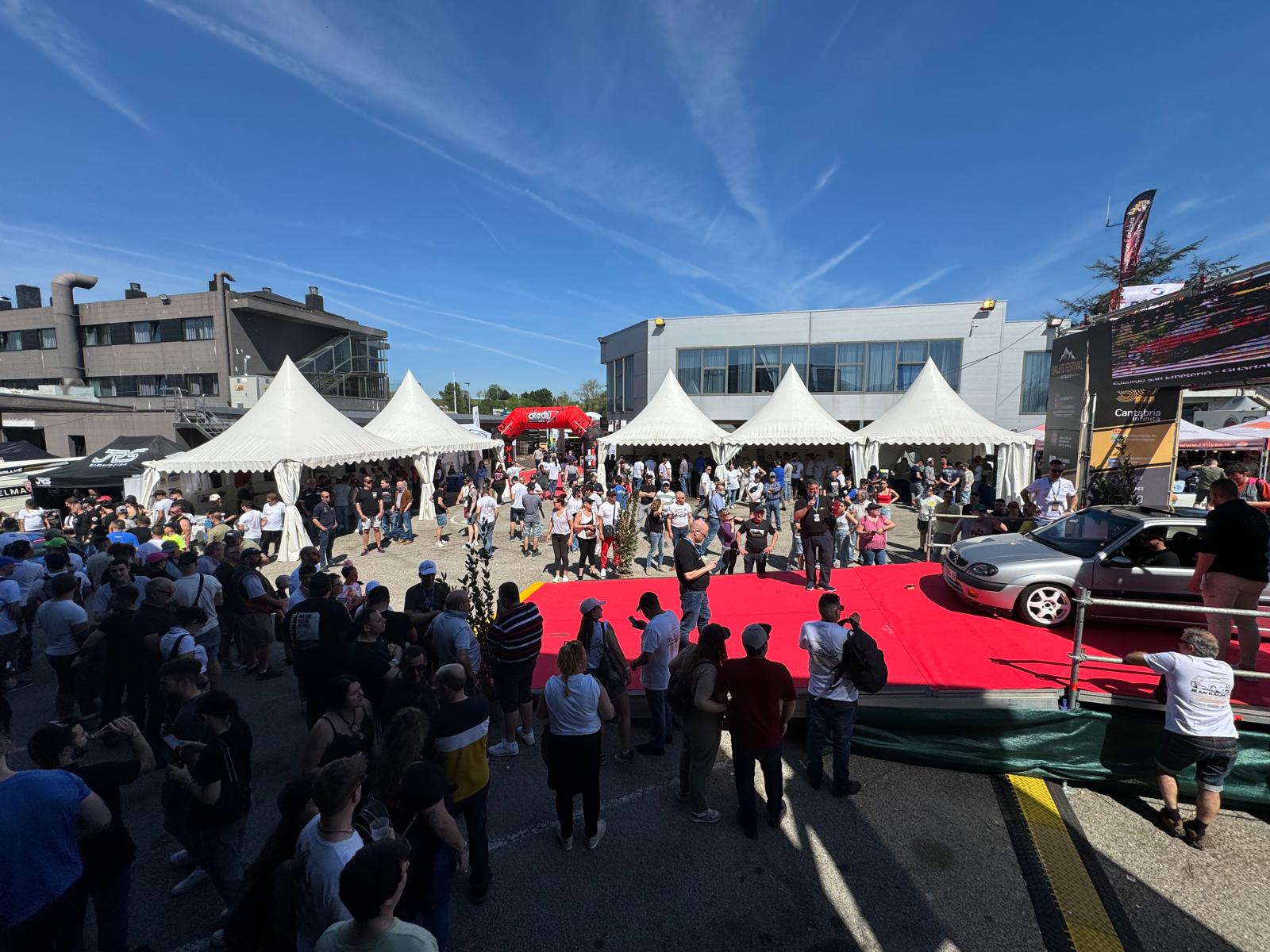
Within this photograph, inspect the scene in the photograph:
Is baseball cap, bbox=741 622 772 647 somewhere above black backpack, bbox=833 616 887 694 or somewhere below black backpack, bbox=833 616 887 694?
above

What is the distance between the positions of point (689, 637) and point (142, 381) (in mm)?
41034

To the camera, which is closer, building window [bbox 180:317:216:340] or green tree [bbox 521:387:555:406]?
building window [bbox 180:317:216:340]

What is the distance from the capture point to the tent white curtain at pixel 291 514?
1255 centimetres

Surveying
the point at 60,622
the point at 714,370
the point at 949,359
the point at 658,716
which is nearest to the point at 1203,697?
the point at 658,716

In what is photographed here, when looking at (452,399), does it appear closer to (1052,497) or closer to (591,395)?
(591,395)

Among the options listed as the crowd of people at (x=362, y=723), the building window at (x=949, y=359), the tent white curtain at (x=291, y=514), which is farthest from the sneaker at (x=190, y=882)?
the building window at (x=949, y=359)

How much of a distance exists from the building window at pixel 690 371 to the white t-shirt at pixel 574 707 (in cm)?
2718

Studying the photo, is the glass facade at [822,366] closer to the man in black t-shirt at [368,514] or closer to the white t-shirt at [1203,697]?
the man in black t-shirt at [368,514]

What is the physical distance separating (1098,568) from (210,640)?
9.53m

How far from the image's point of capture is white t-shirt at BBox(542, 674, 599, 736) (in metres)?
3.79

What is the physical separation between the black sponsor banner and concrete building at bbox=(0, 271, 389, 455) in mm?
34097

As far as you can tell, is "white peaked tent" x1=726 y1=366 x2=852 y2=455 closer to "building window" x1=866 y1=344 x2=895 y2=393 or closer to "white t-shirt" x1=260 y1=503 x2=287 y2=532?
"building window" x1=866 y1=344 x2=895 y2=393

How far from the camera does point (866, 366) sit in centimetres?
2758

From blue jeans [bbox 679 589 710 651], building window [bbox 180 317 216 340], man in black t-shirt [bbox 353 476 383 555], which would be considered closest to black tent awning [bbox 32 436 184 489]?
man in black t-shirt [bbox 353 476 383 555]
